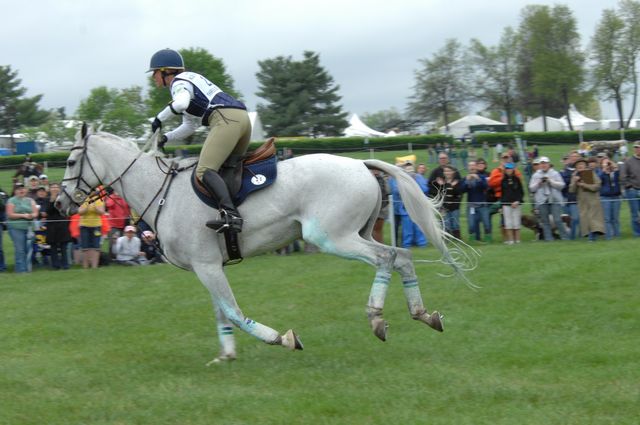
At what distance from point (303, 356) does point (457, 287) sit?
441 centimetres

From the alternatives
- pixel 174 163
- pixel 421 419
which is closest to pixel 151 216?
pixel 174 163

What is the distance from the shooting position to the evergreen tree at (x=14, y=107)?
92.5 meters

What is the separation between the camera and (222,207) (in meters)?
7.75

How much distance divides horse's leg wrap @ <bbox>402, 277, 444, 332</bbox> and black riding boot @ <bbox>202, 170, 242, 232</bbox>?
1834 mm

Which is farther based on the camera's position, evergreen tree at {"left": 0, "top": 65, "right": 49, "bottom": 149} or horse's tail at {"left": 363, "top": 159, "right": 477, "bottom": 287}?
evergreen tree at {"left": 0, "top": 65, "right": 49, "bottom": 149}

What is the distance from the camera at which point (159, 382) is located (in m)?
7.49

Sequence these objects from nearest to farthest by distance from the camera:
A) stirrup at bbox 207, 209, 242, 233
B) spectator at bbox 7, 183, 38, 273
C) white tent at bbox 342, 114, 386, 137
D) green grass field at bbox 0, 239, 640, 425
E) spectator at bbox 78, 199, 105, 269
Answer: green grass field at bbox 0, 239, 640, 425 < stirrup at bbox 207, 209, 242, 233 < spectator at bbox 7, 183, 38, 273 < spectator at bbox 78, 199, 105, 269 < white tent at bbox 342, 114, 386, 137

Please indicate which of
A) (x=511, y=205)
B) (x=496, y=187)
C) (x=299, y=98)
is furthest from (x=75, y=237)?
(x=299, y=98)

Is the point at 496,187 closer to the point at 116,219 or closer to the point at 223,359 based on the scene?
the point at 116,219

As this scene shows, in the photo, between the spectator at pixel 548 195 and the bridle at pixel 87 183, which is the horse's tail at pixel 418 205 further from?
the spectator at pixel 548 195

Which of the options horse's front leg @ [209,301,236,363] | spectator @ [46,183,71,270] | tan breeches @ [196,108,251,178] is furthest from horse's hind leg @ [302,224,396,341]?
spectator @ [46,183,71,270]

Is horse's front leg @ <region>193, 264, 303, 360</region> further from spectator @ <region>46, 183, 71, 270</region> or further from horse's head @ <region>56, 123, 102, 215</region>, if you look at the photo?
spectator @ <region>46, 183, 71, 270</region>

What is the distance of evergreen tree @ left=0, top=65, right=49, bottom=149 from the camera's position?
92500mm

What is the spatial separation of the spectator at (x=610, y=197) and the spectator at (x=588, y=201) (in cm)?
28
